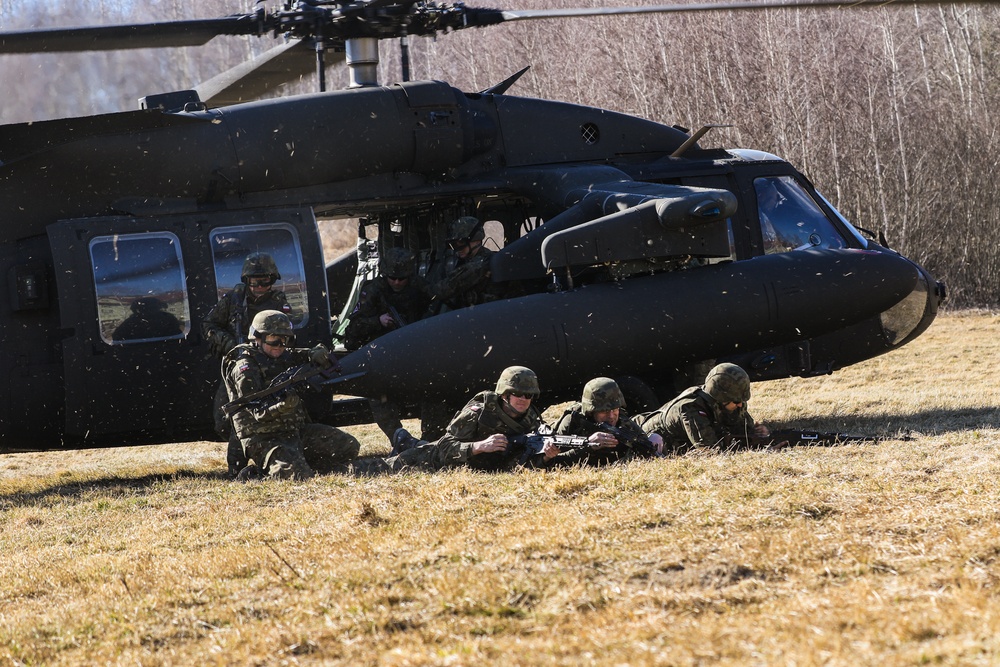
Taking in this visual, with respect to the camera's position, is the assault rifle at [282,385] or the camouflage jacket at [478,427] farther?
the assault rifle at [282,385]

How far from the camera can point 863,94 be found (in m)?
23.3

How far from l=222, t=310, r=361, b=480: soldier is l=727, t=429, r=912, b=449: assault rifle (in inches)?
108

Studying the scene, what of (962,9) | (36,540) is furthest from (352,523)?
(962,9)

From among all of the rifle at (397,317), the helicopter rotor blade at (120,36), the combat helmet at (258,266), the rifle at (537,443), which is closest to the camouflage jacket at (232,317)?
the combat helmet at (258,266)

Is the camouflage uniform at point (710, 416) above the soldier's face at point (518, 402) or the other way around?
the other way around

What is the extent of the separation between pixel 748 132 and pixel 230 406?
1664 cm

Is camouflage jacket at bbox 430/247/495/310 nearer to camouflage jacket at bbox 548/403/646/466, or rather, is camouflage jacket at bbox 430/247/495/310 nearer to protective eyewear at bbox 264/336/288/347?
protective eyewear at bbox 264/336/288/347

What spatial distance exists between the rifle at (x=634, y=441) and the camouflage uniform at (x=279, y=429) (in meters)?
2.01

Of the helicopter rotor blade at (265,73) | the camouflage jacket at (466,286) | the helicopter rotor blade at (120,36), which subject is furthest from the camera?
the helicopter rotor blade at (265,73)

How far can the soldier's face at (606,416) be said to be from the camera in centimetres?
779

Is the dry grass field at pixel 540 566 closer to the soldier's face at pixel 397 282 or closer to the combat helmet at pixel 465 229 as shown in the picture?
the soldier's face at pixel 397 282

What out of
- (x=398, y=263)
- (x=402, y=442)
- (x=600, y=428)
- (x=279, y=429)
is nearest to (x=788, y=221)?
(x=398, y=263)

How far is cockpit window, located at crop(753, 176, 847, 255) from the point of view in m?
10.1

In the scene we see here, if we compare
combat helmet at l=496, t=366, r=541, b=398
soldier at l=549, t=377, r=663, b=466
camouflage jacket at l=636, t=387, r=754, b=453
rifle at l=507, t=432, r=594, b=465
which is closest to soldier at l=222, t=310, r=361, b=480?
combat helmet at l=496, t=366, r=541, b=398
